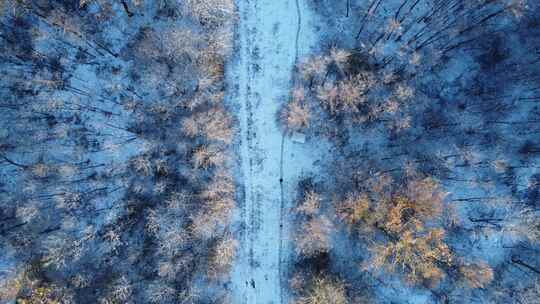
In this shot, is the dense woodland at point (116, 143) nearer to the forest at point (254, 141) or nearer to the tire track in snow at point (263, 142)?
the forest at point (254, 141)

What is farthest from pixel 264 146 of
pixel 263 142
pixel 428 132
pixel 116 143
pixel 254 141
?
pixel 428 132

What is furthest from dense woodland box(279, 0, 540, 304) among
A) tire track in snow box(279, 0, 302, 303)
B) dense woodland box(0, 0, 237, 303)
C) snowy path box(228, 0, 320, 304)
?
dense woodland box(0, 0, 237, 303)

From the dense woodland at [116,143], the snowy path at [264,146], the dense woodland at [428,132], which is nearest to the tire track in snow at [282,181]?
the snowy path at [264,146]

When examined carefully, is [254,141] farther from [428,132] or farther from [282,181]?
[428,132]

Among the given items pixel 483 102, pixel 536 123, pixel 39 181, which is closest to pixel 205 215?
pixel 39 181

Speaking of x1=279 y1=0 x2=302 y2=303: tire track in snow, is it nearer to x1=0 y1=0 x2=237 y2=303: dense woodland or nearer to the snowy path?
the snowy path
